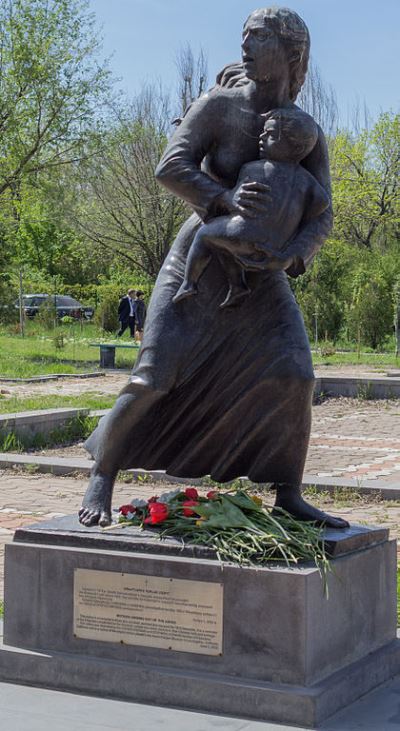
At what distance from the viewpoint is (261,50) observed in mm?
4824

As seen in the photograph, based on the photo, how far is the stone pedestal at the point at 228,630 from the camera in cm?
418

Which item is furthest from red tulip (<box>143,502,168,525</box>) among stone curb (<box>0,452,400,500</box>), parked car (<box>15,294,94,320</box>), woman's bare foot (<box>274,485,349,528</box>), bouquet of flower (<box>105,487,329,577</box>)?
parked car (<box>15,294,94,320</box>)

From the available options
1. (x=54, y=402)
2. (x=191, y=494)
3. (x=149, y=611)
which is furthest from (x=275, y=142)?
(x=54, y=402)

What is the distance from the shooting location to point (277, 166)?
4758 millimetres

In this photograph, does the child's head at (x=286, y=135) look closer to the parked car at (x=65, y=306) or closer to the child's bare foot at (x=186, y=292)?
the child's bare foot at (x=186, y=292)

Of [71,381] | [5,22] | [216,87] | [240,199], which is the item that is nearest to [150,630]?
[240,199]

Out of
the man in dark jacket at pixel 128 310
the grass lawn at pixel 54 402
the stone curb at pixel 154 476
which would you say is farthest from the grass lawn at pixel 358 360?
the stone curb at pixel 154 476

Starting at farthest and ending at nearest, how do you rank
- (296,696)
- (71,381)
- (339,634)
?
(71,381), (339,634), (296,696)

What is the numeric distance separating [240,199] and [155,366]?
74cm

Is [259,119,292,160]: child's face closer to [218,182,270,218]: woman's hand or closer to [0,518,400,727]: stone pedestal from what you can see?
[218,182,270,218]: woman's hand

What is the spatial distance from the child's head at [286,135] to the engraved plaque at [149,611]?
1717 mm

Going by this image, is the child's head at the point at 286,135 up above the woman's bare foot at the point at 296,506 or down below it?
above

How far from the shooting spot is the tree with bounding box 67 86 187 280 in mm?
36812

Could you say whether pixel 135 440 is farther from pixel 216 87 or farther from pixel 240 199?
pixel 216 87
